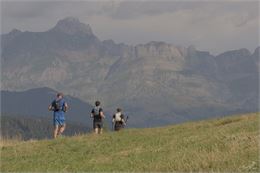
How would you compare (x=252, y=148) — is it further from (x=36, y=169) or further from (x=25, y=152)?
(x=25, y=152)

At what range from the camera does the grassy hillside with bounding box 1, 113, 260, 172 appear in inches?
Answer: 628

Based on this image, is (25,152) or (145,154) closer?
(145,154)

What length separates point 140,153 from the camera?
21.8 m

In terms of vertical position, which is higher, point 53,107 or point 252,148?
point 53,107

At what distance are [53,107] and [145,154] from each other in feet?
47.6

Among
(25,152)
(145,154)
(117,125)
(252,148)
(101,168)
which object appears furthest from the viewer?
(117,125)

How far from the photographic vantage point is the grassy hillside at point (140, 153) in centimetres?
1596

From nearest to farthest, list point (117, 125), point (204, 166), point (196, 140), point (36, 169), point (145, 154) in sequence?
point (204, 166) → point (36, 169) → point (145, 154) → point (196, 140) → point (117, 125)

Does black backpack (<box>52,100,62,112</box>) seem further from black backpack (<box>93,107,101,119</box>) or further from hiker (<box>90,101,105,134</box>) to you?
black backpack (<box>93,107,101,119</box>)

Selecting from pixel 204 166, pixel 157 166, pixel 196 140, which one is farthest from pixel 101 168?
pixel 196 140

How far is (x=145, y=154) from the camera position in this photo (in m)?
21.3

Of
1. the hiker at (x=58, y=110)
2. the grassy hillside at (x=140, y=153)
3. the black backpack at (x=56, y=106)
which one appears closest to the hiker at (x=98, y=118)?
the hiker at (x=58, y=110)

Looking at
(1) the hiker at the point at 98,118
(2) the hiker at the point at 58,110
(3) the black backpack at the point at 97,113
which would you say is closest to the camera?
(2) the hiker at the point at 58,110

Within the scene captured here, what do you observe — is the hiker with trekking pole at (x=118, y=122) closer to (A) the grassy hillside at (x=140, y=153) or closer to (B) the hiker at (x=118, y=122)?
(B) the hiker at (x=118, y=122)
